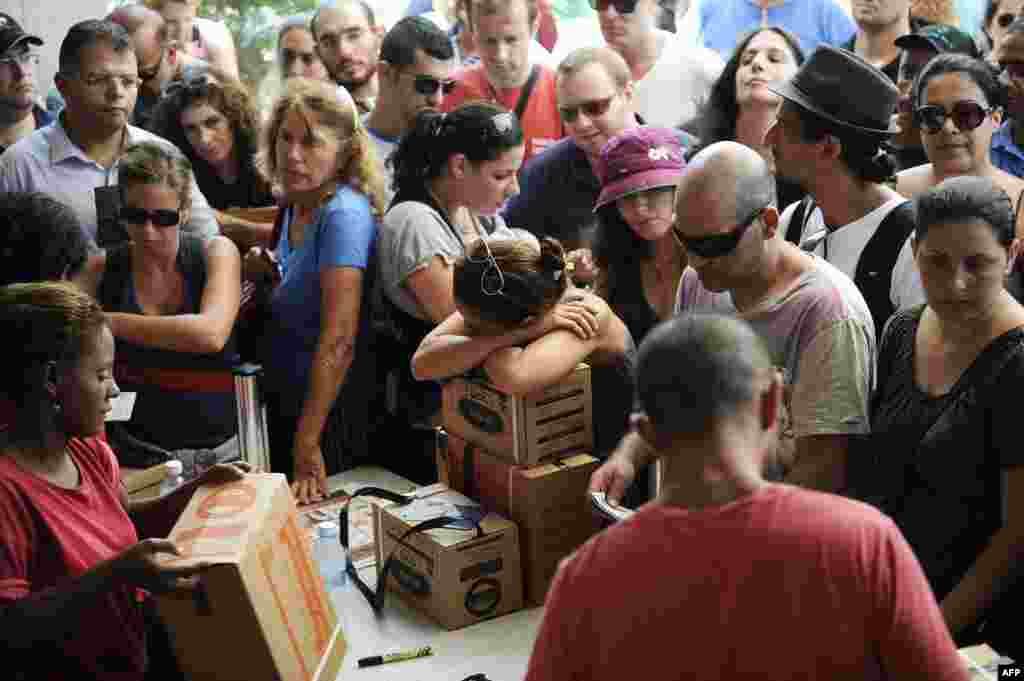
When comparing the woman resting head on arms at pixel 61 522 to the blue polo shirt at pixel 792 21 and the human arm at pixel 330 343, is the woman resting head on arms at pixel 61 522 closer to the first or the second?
the human arm at pixel 330 343

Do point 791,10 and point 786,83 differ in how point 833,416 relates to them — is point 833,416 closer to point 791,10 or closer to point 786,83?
point 786,83

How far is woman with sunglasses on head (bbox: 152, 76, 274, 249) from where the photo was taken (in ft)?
16.2

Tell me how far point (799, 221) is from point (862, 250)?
39 centimetres

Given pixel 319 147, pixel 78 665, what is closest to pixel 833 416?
pixel 78 665

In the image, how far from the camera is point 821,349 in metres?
2.57

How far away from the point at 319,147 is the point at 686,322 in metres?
2.61

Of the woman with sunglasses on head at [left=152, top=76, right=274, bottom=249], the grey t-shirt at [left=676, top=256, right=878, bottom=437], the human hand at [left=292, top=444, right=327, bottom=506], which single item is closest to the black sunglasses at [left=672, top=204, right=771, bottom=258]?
the grey t-shirt at [left=676, top=256, right=878, bottom=437]

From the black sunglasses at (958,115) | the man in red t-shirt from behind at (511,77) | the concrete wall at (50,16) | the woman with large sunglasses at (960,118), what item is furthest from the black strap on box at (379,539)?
the concrete wall at (50,16)

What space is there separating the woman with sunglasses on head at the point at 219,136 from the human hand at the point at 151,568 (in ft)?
8.89

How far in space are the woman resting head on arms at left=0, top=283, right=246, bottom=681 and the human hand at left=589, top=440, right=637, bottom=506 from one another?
948 mm

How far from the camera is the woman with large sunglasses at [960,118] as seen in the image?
11.9 feet

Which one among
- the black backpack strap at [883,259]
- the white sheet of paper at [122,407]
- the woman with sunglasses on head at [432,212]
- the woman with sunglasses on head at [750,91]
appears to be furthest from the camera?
the woman with sunglasses on head at [750,91]

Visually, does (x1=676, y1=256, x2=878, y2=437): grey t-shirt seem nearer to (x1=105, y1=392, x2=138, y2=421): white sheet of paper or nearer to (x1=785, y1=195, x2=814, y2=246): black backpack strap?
(x1=785, y1=195, x2=814, y2=246): black backpack strap

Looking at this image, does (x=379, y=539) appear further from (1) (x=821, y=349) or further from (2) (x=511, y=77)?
(2) (x=511, y=77)
